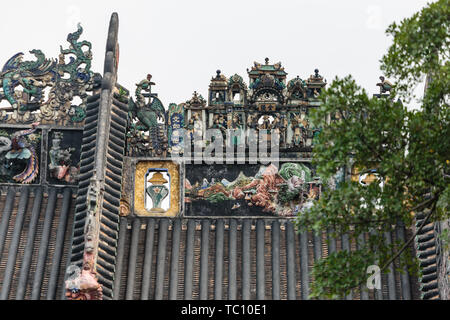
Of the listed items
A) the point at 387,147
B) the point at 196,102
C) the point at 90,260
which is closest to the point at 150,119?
the point at 196,102

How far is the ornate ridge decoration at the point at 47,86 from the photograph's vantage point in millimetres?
21453

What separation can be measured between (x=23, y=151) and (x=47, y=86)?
5.59 feet

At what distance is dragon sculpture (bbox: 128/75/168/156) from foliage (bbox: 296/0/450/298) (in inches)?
307

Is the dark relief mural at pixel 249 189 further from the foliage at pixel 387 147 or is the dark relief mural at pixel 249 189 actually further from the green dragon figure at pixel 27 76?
the foliage at pixel 387 147

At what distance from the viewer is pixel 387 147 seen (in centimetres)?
1360

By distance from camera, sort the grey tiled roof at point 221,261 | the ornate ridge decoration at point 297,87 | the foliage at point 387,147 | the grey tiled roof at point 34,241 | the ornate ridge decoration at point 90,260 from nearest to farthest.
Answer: the foliage at point 387,147
the ornate ridge decoration at point 90,260
the grey tiled roof at point 34,241
the grey tiled roof at point 221,261
the ornate ridge decoration at point 297,87

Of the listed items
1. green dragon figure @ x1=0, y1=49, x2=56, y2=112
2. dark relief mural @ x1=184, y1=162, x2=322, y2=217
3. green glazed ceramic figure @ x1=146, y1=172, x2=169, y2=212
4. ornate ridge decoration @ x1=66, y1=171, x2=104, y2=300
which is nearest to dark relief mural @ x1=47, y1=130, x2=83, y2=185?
green dragon figure @ x1=0, y1=49, x2=56, y2=112

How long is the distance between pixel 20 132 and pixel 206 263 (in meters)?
5.30

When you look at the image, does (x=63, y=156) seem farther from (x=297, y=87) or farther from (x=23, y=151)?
(x=297, y=87)

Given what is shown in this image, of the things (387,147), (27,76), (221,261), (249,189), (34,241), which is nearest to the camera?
(387,147)

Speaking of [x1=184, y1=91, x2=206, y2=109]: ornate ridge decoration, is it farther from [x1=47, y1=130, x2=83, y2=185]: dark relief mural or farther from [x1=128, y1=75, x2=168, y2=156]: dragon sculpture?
[x1=47, y1=130, x2=83, y2=185]: dark relief mural

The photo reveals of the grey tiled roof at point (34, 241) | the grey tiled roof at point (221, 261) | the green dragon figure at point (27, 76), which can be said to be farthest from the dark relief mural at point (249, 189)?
the green dragon figure at point (27, 76)

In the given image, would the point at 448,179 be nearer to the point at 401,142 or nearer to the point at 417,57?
the point at 401,142

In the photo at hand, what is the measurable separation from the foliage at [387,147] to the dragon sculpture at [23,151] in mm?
8907
